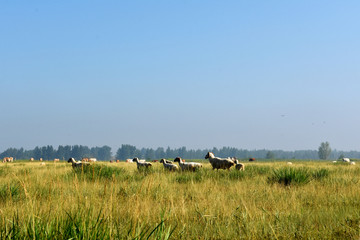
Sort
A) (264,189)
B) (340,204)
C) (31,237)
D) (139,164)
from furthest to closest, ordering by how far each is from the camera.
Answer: (139,164), (264,189), (340,204), (31,237)

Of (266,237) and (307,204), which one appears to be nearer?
(266,237)

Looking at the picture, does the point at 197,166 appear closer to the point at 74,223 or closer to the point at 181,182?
the point at 181,182

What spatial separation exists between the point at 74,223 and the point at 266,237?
2.22 metres

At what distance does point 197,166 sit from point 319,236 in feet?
35.8

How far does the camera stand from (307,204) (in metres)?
6.56

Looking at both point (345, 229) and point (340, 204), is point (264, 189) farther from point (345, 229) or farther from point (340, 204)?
point (345, 229)

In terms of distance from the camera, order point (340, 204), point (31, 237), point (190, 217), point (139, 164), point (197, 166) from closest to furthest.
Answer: point (31, 237), point (190, 217), point (340, 204), point (197, 166), point (139, 164)

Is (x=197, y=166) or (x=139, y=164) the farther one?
(x=139, y=164)

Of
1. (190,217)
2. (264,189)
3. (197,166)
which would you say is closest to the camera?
(190,217)

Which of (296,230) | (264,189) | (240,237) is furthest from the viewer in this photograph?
(264,189)

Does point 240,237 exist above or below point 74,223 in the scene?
below

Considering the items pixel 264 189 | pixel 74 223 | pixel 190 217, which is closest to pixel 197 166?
pixel 264 189

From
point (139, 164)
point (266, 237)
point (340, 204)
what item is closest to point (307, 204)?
point (340, 204)

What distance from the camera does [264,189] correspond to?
326 inches
